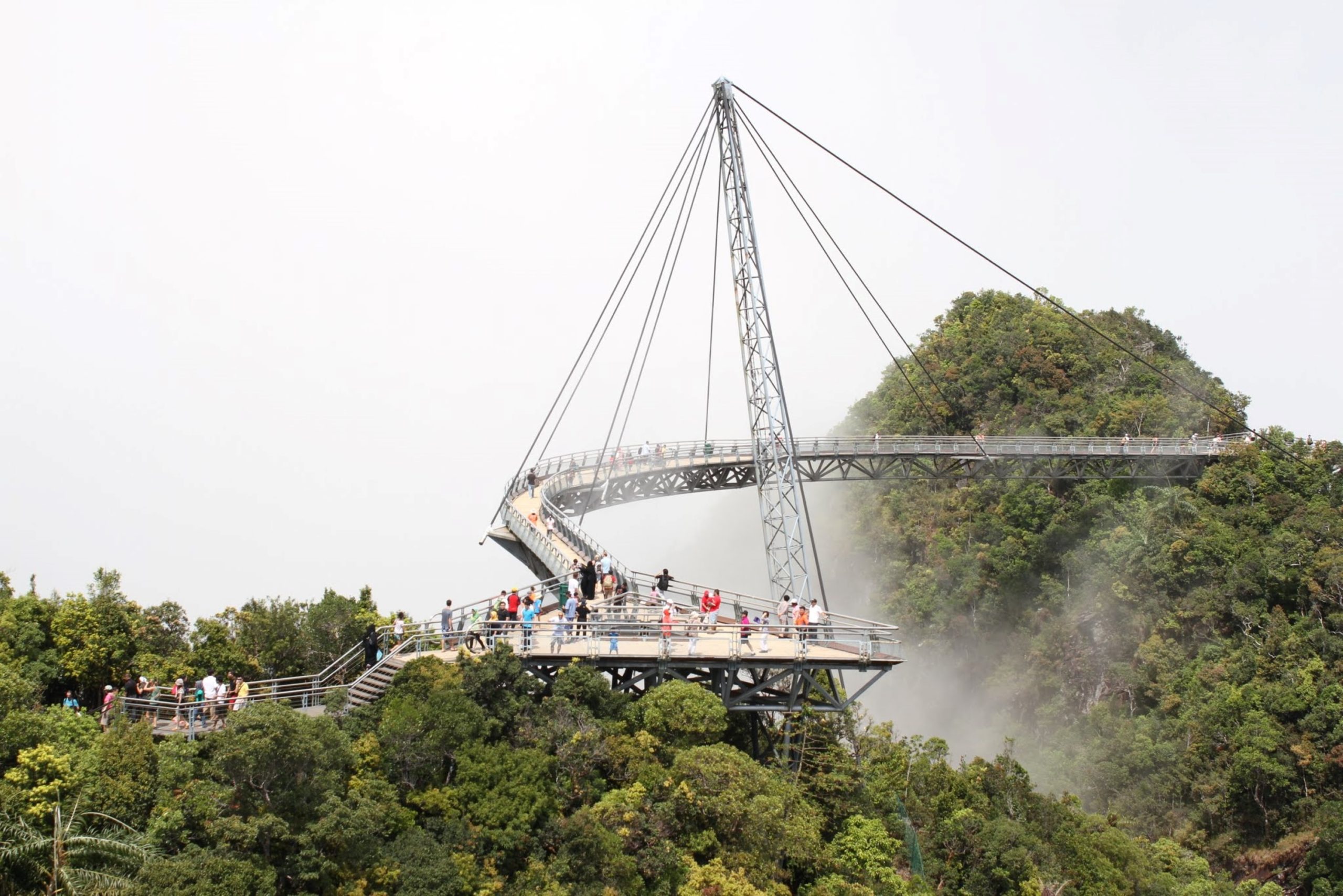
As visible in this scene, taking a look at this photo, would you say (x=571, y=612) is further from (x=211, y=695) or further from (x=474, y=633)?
(x=211, y=695)

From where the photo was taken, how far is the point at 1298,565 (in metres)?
53.6

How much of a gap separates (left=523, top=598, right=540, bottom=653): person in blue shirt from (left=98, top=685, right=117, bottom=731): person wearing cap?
9.24 meters

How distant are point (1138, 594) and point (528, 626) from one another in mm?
42332

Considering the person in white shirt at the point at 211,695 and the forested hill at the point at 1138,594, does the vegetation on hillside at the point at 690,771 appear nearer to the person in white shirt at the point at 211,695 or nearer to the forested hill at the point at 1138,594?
the forested hill at the point at 1138,594

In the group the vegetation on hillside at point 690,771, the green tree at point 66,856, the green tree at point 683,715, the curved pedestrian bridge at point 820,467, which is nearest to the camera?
the green tree at point 66,856

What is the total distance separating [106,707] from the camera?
2723 centimetres

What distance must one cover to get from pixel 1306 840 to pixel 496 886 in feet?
112

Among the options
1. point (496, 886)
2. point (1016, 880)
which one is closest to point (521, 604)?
point (496, 886)

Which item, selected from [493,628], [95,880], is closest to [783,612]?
[493,628]

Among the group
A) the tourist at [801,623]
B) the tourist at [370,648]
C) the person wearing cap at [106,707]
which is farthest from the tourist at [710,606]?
the person wearing cap at [106,707]

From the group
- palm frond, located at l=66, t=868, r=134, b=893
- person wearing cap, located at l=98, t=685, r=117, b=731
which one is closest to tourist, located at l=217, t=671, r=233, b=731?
person wearing cap, located at l=98, t=685, r=117, b=731

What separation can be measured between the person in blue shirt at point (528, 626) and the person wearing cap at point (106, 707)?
9238mm

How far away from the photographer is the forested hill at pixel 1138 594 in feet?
156

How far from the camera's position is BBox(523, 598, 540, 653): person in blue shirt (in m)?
29.0
